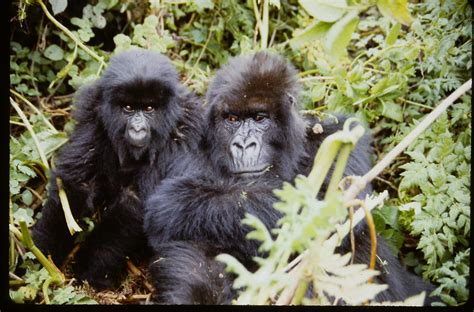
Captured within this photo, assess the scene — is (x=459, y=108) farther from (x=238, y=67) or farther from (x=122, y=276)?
(x=122, y=276)

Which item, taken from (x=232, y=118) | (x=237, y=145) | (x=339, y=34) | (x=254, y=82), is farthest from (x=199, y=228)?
(x=339, y=34)

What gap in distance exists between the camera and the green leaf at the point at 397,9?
2.05 metres

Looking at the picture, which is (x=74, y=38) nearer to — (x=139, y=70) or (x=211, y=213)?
(x=139, y=70)

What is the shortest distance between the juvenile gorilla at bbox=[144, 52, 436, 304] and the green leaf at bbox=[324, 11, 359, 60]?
61 cm

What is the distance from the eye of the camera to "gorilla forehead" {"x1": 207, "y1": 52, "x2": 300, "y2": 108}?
99.4 inches

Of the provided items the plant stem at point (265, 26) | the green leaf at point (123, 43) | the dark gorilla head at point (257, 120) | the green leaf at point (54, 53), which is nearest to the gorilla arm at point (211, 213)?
the dark gorilla head at point (257, 120)

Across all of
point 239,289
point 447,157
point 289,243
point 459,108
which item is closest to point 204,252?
point 239,289

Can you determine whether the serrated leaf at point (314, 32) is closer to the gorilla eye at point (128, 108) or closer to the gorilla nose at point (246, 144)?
the gorilla nose at point (246, 144)

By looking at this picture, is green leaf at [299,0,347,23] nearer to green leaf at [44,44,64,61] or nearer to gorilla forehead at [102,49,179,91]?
gorilla forehead at [102,49,179,91]

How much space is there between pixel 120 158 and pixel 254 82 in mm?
643

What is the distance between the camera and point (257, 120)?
2.56 meters

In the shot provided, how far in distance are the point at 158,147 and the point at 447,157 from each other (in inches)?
45.5

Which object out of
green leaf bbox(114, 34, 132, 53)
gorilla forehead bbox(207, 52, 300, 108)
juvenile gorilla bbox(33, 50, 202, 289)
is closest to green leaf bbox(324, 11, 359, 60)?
gorilla forehead bbox(207, 52, 300, 108)

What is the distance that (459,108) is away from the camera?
272 cm
